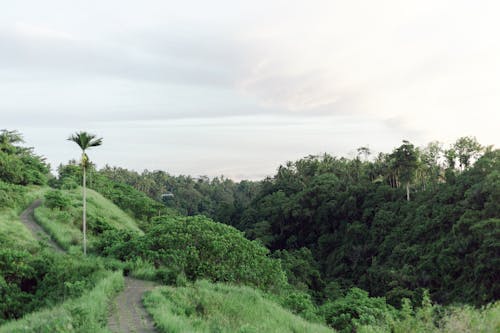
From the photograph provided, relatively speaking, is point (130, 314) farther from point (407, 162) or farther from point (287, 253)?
point (407, 162)

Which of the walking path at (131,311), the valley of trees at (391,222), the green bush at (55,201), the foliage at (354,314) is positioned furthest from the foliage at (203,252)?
the valley of trees at (391,222)

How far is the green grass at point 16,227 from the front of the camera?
19.4 meters

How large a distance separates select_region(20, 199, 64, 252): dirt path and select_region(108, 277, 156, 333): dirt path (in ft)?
33.4

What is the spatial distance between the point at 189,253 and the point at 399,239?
117ft

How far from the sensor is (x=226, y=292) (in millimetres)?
15266

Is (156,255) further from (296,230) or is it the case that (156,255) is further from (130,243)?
(296,230)

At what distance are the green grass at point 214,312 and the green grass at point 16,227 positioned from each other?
32.6 ft

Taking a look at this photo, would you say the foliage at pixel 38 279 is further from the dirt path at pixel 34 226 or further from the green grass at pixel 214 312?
the dirt path at pixel 34 226

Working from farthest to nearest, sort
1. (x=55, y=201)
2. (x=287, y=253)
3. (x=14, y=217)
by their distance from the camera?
1. (x=287, y=253)
2. (x=55, y=201)
3. (x=14, y=217)

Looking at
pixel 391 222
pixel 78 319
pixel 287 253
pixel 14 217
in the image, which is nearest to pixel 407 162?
pixel 391 222

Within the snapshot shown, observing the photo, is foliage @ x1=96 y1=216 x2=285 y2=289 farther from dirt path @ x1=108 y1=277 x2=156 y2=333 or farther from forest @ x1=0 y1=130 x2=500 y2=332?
dirt path @ x1=108 y1=277 x2=156 y2=333

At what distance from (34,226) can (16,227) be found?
2.42 m

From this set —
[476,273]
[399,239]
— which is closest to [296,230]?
[399,239]

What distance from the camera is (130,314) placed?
10.6 metres
